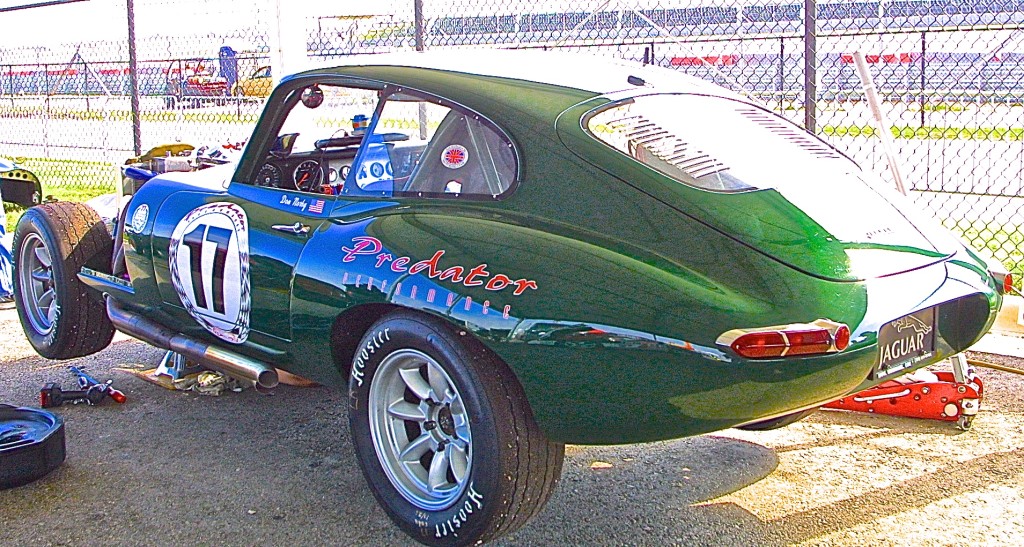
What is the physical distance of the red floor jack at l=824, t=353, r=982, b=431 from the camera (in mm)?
4375

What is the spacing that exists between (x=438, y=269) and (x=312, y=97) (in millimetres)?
1384

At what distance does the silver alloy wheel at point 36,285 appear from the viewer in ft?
18.0

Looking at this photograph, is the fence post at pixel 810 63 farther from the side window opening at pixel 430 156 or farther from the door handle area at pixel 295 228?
the door handle area at pixel 295 228

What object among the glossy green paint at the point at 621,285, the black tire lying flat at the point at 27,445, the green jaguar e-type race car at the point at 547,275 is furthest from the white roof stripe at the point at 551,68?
the black tire lying flat at the point at 27,445

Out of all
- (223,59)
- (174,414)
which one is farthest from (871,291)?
(223,59)

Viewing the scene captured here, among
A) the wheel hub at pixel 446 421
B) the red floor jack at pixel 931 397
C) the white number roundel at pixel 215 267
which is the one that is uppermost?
the white number roundel at pixel 215 267

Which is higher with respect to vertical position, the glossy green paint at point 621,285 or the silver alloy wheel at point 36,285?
the glossy green paint at point 621,285

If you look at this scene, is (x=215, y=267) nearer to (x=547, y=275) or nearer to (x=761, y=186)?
(x=547, y=275)

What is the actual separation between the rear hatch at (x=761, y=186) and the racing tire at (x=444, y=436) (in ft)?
2.31

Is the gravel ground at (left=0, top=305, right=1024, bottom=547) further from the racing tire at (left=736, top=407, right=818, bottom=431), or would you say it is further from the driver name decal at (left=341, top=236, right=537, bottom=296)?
the driver name decal at (left=341, top=236, right=537, bottom=296)

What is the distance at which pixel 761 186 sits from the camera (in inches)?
128

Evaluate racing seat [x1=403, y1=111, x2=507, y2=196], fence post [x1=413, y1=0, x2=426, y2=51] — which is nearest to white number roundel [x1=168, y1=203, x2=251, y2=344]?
racing seat [x1=403, y1=111, x2=507, y2=196]

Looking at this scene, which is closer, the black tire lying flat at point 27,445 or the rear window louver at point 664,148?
the rear window louver at point 664,148

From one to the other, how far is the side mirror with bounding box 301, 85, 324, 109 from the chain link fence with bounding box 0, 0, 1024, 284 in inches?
85.3
